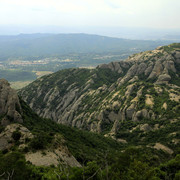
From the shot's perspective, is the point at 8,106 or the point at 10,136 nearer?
the point at 10,136

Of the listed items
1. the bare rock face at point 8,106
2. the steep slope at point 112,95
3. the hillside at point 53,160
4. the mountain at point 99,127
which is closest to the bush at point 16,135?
the hillside at point 53,160

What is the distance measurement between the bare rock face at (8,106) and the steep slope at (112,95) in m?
53.7

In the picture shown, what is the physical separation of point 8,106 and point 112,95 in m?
81.6

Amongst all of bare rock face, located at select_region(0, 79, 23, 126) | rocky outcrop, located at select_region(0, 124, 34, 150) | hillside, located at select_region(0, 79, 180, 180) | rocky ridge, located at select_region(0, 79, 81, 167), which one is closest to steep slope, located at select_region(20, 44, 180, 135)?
hillside, located at select_region(0, 79, 180, 180)

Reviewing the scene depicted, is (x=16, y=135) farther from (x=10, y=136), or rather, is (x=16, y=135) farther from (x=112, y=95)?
(x=112, y=95)

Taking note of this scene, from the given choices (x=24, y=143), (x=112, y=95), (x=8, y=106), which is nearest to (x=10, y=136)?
(x=24, y=143)

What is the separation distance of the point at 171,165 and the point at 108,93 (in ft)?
319

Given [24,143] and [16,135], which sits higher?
[16,135]

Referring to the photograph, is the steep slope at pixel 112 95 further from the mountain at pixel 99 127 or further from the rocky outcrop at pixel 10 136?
the rocky outcrop at pixel 10 136

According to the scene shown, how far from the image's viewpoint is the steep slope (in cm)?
10165

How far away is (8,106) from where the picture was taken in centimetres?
6028

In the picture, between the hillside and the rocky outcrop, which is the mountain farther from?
Result: the rocky outcrop

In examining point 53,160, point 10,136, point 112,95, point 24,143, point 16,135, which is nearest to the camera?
point 53,160

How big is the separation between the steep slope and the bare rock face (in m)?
53.7
